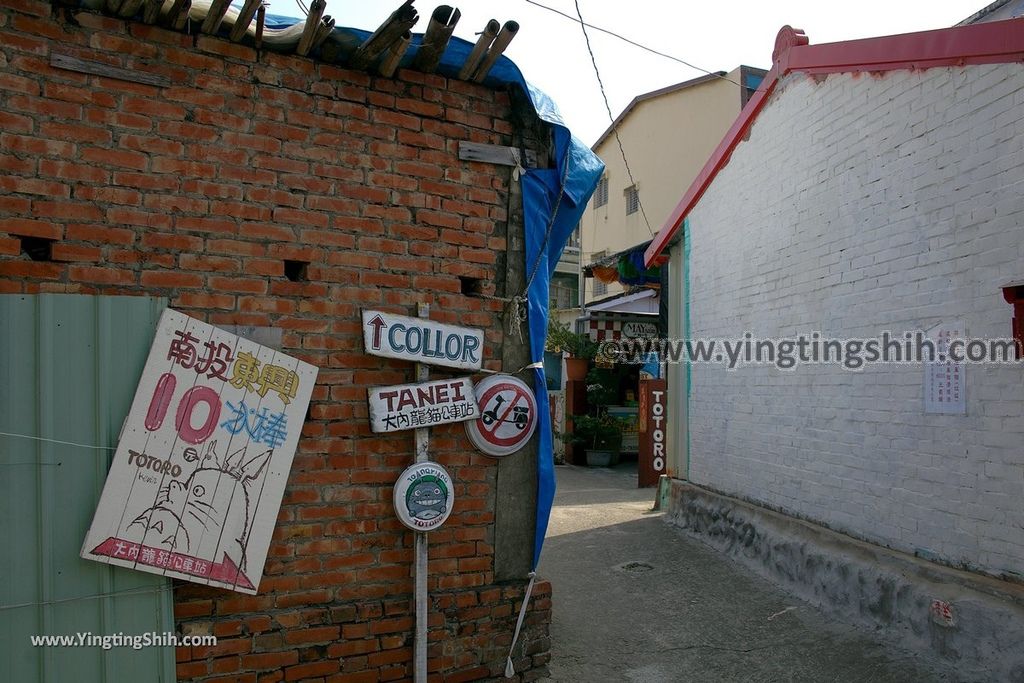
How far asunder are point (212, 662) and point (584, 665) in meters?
2.34

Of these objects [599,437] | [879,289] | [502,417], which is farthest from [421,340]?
[599,437]

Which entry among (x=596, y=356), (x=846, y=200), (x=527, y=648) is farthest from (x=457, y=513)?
(x=596, y=356)

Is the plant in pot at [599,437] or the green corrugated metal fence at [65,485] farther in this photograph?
the plant in pot at [599,437]

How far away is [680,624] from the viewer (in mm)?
5449

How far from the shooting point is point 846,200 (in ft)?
19.0

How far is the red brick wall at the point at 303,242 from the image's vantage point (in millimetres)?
3195

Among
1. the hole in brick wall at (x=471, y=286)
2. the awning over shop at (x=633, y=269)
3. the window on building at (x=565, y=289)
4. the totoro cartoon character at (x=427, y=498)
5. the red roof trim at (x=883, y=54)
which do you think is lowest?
the totoro cartoon character at (x=427, y=498)

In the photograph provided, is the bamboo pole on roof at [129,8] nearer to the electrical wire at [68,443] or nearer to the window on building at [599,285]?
the electrical wire at [68,443]

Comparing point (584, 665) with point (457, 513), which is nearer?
point (457, 513)

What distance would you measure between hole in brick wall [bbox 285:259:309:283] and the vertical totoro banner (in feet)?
1.29

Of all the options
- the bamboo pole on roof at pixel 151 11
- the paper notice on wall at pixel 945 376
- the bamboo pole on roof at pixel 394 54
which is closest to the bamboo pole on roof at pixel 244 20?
the bamboo pole on roof at pixel 151 11

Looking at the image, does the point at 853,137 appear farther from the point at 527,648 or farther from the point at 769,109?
the point at 527,648

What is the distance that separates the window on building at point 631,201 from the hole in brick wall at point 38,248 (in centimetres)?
1818

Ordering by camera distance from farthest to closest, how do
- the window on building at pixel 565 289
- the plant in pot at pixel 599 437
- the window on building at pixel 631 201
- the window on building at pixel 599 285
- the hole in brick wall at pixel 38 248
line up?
the window on building at pixel 565 289
the window on building at pixel 599 285
the window on building at pixel 631 201
the plant in pot at pixel 599 437
the hole in brick wall at pixel 38 248
